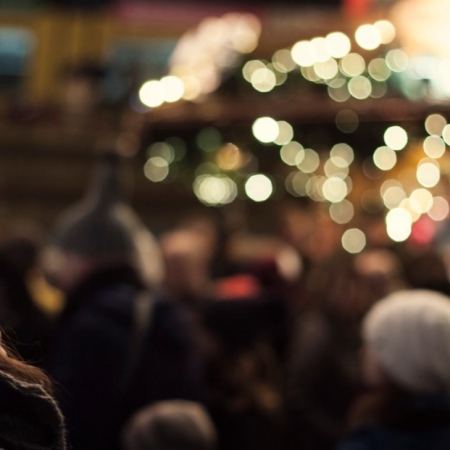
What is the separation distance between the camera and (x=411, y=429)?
10.6 ft

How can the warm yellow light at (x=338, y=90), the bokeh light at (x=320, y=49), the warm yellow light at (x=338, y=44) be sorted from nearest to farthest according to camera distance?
the warm yellow light at (x=338, y=44) < the warm yellow light at (x=338, y=90) < the bokeh light at (x=320, y=49)

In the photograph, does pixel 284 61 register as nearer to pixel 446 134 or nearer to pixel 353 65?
pixel 353 65

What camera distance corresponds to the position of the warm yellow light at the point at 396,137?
30.4ft

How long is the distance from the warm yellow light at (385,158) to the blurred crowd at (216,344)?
319cm

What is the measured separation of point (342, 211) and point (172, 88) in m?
3.82

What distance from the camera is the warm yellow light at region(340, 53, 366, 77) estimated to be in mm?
10211

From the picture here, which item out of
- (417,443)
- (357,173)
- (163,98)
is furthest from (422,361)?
(357,173)

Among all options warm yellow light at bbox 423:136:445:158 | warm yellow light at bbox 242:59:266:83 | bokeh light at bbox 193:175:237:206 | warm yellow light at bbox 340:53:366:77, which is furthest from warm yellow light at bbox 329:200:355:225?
warm yellow light at bbox 423:136:445:158

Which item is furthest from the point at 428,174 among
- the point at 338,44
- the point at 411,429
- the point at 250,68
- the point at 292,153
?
the point at 411,429

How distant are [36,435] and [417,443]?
5.41ft

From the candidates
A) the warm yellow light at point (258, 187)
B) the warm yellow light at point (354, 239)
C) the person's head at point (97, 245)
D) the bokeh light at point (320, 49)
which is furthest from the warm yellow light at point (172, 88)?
the person's head at point (97, 245)

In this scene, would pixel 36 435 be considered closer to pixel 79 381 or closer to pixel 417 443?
pixel 417 443

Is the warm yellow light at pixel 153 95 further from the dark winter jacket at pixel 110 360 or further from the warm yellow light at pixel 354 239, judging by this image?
the dark winter jacket at pixel 110 360

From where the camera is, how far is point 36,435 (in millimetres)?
1731
